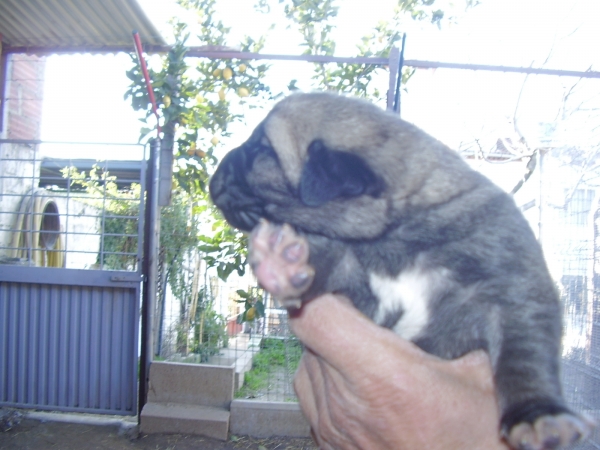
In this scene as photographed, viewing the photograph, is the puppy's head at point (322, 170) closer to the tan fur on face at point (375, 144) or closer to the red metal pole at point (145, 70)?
the tan fur on face at point (375, 144)

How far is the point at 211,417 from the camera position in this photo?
6.05 meters

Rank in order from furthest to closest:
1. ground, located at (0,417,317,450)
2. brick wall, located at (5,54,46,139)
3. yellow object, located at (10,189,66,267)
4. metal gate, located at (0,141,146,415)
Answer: brick wall, located at (5,54,46,139) < yellow object, located at (10,189,66,267) < metal gate, located at (0,141,146,415) < ground, located at (0,417,317,450)

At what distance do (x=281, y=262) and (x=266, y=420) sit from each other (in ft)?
15.3

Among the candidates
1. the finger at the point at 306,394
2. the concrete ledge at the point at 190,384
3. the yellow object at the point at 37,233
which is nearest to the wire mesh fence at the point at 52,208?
the yellow object at the point at 37,233

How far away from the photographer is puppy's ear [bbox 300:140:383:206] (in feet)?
6.52

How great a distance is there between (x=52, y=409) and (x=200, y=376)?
1.78 metres

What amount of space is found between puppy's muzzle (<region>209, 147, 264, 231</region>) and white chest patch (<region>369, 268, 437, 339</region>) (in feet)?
1.74

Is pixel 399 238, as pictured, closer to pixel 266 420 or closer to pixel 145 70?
pixel 145 70

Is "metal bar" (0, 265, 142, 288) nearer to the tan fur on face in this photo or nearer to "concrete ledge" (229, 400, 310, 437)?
"concrete ledge" (229, 400, 310, 437)

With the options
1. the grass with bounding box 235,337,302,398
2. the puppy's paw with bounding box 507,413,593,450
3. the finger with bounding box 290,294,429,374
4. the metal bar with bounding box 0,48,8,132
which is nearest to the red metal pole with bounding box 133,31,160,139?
the metal bar with bounding box 0,48,8,132

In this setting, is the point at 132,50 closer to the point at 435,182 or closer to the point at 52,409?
the point at 52,409

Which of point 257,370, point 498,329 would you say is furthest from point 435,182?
→ point 257,370

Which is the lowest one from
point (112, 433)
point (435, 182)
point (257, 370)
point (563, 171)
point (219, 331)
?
point (112, 433)

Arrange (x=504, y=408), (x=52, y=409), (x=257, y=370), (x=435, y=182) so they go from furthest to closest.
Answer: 1. (x=257, y=370)
2. (x=52, y=409)
3. (x=435, y=182)
4. (x=504, y=408)
